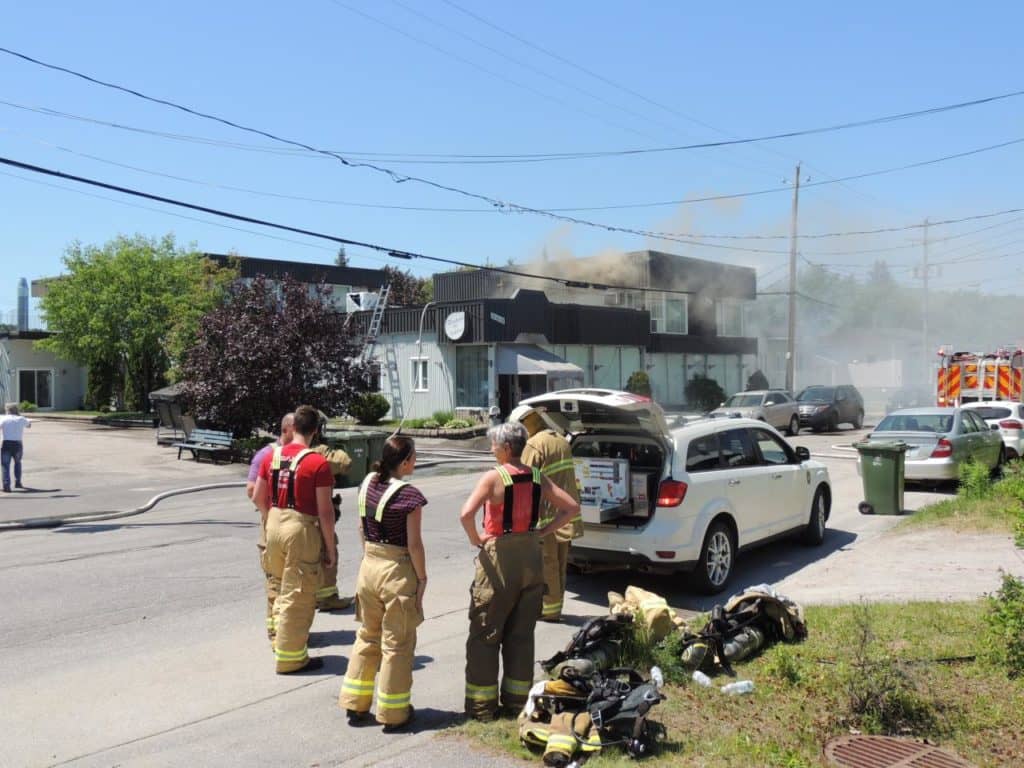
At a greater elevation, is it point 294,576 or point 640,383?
point 640,383

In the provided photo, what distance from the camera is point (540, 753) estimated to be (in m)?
4.51

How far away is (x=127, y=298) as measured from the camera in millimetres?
37156

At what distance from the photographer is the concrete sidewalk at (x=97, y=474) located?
15008 millimetres

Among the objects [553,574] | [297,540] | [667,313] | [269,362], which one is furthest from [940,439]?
[667,313]

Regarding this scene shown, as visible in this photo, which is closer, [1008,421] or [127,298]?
[1008,421]

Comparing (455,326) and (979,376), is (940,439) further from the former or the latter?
(455,326)

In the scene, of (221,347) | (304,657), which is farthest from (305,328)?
(304,657)

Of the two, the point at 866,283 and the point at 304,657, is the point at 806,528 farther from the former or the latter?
the point at 866,283

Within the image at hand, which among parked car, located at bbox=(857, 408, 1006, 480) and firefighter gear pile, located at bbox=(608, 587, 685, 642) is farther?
parked car, located at bbox=(857, 408, 1006, 480)

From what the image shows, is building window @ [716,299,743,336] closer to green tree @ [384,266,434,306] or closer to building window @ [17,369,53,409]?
green tree @ [384,266,434,306]

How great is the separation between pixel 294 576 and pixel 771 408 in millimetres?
25853

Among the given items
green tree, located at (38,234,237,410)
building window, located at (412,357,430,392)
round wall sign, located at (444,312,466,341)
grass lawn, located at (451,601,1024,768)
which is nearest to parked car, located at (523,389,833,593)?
grass lawn, located at (451,601,1024,768)

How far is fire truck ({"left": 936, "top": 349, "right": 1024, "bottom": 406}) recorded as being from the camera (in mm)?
23953

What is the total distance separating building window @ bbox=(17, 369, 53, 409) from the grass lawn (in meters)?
47.9
